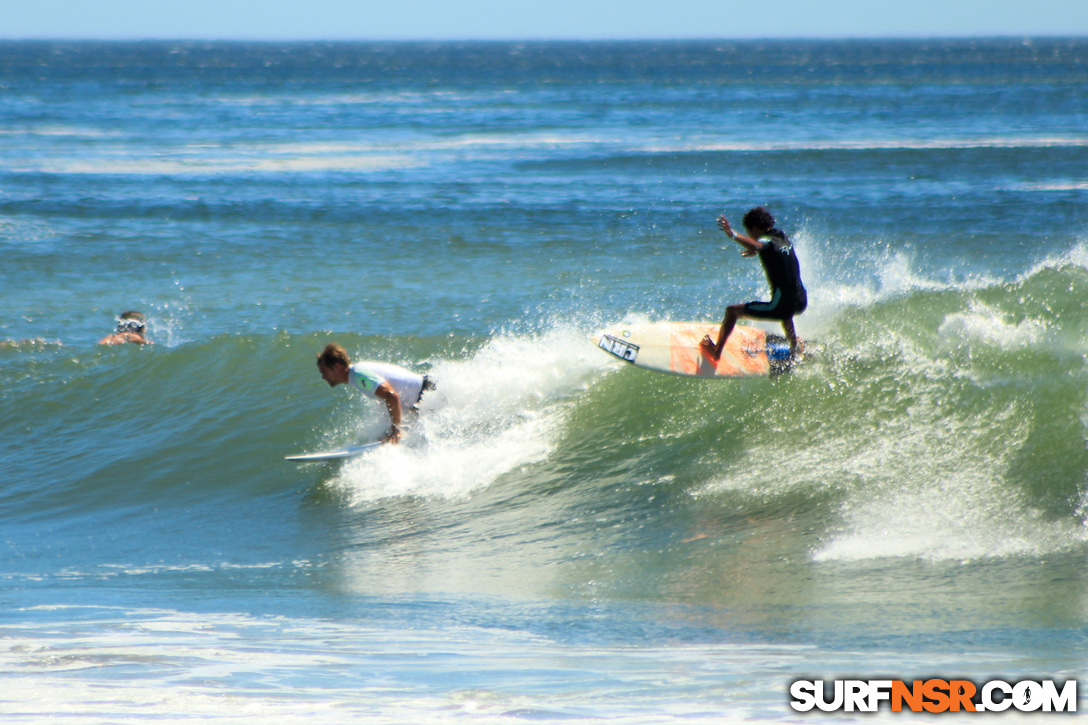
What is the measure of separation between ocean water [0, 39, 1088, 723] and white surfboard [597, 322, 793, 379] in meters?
0.19

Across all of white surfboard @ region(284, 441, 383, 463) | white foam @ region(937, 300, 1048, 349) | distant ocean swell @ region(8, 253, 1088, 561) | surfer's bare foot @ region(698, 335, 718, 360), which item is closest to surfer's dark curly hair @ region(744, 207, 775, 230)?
surfer's bare foot @ region(698, 335, 718, 360)

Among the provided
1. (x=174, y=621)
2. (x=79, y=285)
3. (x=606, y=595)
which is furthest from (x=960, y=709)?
(x=79, y=285)

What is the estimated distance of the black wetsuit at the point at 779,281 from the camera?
7895 mm

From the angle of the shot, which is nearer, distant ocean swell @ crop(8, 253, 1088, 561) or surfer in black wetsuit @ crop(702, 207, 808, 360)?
distant ocean swell @ crop(8, 253, 1088, 561)

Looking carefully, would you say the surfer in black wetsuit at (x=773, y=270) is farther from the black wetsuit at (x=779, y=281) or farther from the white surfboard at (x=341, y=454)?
the white surfboard at (x=341, y=454)

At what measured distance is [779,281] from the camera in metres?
7.96

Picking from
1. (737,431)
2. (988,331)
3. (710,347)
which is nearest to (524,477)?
(737,431)

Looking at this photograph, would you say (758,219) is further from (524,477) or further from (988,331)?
(524,477)

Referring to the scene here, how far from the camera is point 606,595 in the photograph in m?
5.88

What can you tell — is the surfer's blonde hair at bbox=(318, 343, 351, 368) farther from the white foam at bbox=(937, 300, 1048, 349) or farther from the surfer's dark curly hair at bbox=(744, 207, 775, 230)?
the white foam at bbox=(937, 300, 1048, 349)

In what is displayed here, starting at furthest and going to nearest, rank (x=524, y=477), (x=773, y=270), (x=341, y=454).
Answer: (x=341, y=454)
(x=524, y=477)
(x=773, y=270)
